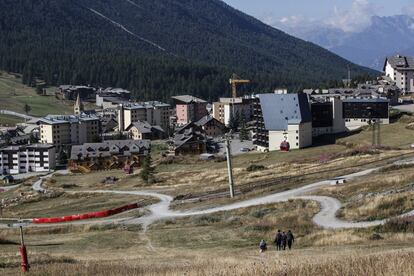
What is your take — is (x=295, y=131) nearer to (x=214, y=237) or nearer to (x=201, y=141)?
(x=201, y=141)

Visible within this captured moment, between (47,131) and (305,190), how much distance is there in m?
127

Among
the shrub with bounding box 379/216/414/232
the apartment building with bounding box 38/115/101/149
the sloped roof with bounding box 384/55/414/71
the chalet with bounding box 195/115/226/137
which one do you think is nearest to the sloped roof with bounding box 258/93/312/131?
the chalet with bounding box 195/115/226/137

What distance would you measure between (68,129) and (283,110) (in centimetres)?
8051

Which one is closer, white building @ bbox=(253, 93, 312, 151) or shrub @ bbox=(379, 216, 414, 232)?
shrub @ bbox=(379, 216, 414, 232)

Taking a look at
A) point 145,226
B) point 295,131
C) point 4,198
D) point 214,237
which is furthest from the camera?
point 295,131

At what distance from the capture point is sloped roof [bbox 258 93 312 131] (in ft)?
381

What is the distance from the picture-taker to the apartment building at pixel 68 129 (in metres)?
175

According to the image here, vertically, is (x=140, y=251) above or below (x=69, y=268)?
below

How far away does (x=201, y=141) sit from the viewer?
14475cm

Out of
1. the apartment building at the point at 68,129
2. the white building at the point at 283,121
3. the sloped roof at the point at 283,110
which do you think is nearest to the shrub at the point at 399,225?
the white building at the point at 283,121

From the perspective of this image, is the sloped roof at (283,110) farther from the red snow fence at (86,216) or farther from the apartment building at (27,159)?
the apartment building at (27,159)

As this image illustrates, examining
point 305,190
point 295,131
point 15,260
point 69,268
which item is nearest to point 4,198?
point 295,131

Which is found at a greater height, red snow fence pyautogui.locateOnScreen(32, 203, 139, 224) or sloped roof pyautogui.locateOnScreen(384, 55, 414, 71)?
sloped roof pyautogui.locateOnScreen(384, 55, 414, 71)

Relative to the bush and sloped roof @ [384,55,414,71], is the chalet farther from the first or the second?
the bush
